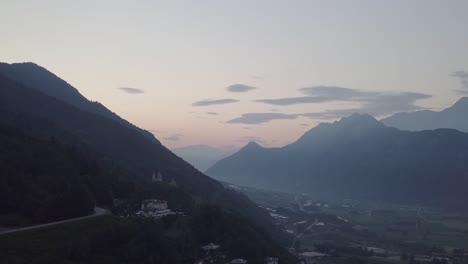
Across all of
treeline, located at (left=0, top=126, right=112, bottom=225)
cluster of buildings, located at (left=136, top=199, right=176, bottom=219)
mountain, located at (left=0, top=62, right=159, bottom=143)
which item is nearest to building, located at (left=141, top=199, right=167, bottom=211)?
cluster of buildings, located at (left=136, top=199, right=176, bottom=219)

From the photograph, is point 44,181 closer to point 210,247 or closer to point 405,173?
point 210,247

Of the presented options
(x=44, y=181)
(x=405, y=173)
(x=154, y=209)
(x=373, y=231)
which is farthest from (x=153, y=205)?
(x=405, y=173)

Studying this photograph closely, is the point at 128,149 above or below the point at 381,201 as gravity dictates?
above

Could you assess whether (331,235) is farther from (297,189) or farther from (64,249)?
(297,189)

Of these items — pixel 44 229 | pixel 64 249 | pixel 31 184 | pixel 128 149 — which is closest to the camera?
pixel 64 249

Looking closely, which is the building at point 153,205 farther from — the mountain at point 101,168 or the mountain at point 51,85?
the mountain at point 51,85

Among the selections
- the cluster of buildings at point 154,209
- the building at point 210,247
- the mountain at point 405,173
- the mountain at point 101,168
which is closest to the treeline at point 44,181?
the mountain at point 101,168

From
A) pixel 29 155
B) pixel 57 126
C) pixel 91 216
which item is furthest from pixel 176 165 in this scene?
pixel 91 216

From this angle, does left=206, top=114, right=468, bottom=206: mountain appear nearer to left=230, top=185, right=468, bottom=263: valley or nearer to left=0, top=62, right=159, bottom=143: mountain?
left=230, top=185, right=468, bottom=263: valley

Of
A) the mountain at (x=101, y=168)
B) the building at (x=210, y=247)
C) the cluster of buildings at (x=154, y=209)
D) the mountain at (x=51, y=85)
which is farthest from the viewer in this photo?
the mountain at (x=51, y=85)
